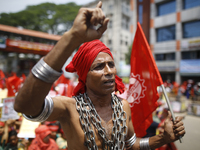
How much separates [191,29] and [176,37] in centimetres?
179

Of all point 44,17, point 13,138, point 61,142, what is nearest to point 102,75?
point 61,142

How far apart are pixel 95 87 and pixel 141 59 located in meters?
1.18

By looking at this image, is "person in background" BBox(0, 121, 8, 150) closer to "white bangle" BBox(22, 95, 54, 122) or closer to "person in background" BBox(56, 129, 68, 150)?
"person in background" BBox(56, 129, 68, 150)

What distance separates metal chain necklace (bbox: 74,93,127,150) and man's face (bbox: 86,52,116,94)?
20 cm

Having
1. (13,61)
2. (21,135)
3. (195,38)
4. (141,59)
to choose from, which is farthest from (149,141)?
(13,61)

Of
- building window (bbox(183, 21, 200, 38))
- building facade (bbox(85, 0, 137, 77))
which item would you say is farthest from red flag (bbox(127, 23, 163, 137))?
building facade (bbox(85, 0, 137, 77))

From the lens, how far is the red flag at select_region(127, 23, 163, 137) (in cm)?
215

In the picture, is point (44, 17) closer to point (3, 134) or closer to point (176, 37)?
point (176, 37)

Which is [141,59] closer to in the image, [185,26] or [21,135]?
[21,135]

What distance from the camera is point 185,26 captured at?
60.8 feet

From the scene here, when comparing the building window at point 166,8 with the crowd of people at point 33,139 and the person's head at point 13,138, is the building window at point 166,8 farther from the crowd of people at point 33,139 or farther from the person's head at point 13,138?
the person's head at point 13,138

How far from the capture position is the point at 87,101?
1572 millimetres

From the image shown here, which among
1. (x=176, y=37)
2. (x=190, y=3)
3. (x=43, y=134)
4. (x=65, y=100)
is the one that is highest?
(x=190, y=3)

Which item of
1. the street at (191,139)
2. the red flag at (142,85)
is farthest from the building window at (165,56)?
the red flag at (142,85)
